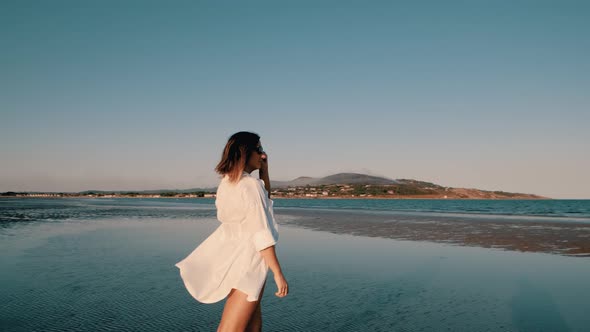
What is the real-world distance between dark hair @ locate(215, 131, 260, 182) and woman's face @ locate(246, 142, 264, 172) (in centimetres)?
3

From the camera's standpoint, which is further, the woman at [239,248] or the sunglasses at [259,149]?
the sunglasses at [259,149]

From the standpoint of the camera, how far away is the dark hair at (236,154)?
2.98 m

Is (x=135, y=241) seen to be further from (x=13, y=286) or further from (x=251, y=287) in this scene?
(x=251, y=287)

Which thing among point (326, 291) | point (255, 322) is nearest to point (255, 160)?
point (255, 322)

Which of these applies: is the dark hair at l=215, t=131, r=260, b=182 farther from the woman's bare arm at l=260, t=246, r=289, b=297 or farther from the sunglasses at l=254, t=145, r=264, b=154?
the woman's bare arm at l=260, t=246, r=289, b=297

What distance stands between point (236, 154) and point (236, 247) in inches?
27.1

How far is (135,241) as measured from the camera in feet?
43.4

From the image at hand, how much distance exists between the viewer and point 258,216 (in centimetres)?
286

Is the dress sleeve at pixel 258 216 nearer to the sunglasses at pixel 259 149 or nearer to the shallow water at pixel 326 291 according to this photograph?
the sunglasses at pixel 259 149

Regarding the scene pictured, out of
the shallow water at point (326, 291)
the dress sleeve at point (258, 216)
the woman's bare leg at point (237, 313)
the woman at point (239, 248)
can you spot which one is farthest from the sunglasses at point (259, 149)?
the shallow water at point (326, 291)

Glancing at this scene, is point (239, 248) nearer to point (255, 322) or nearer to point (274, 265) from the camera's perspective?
point (274, 265)

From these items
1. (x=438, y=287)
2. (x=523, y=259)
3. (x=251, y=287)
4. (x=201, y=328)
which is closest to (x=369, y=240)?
(x=523, y=259)

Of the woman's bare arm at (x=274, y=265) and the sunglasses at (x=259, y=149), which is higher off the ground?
the sunglasses at (x=259, y=149)

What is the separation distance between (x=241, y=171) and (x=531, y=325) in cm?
470
